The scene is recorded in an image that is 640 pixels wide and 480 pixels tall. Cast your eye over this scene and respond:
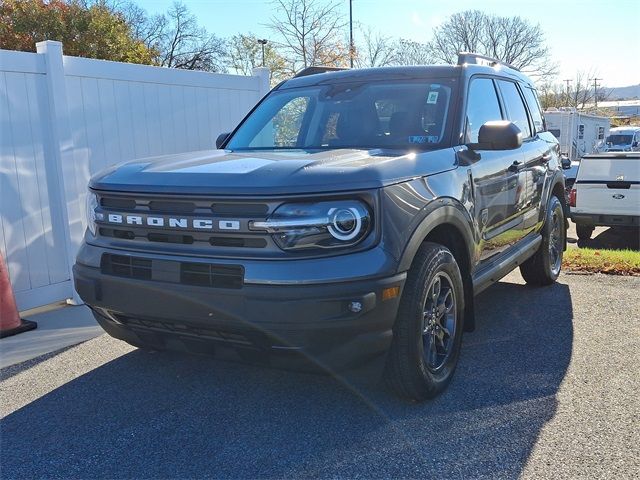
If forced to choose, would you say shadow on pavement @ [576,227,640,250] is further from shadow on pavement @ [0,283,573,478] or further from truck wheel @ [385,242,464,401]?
truck wheel @ [385,242,464,401]

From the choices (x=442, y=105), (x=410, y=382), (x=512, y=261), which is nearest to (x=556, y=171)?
(x=512, y=261)

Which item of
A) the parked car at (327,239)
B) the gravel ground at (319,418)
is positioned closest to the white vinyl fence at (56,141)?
the gravel ground at (319,418)

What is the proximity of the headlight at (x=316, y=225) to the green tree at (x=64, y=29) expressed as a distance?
62.3 feet

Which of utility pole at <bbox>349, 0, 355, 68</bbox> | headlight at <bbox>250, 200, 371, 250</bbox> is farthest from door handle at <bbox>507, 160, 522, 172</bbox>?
utility pole at <bbox>349, 0, 355, 68</bbox>

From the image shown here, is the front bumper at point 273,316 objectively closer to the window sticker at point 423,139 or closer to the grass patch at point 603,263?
the window sticker at point 423,139

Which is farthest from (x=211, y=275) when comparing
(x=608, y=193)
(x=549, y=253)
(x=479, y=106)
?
(x=608, y=193)

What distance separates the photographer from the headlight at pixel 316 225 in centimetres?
284

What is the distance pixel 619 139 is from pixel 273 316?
1239 inches

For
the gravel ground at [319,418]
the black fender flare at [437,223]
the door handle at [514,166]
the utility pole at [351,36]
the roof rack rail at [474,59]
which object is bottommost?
the gravel ground at [319,418]

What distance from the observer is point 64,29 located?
1978 centimetres

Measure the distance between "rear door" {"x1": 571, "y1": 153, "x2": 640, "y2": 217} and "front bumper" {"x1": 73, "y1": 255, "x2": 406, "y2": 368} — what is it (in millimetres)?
8753

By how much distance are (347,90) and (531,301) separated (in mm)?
2744

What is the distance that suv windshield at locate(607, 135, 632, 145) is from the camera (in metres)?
29.5

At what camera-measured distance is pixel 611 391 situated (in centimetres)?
360
